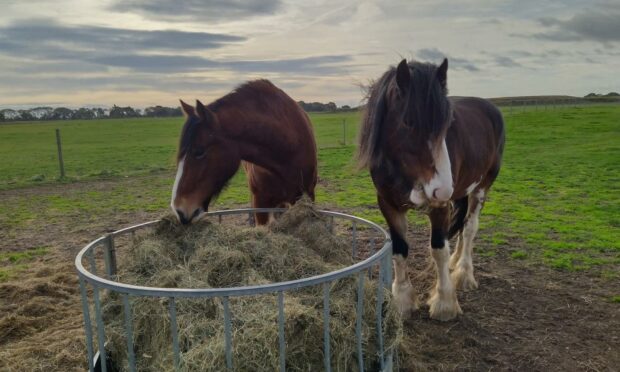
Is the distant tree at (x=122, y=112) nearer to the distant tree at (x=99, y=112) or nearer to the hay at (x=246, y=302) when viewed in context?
the distant tree at (x=99, y=112)

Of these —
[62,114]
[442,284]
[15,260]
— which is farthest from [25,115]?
[442,284]

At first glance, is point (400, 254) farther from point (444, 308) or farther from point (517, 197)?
point (517, 197)

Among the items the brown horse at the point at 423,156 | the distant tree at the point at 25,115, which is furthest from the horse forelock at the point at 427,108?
the distant tree at the point at 25,115

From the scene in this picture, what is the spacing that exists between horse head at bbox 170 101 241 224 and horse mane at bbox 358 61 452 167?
3.87 ft

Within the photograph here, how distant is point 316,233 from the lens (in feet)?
10.5

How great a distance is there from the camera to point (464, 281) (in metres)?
4.51

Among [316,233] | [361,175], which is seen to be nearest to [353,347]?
[316,233]

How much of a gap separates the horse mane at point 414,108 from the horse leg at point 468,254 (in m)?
2.01

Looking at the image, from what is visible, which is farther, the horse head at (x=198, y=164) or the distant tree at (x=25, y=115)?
the distant tree at (x=25, y=115)

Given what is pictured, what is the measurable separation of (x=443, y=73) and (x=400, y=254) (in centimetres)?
158

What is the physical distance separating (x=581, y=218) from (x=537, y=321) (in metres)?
4.20

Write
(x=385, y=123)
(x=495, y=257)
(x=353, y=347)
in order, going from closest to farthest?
(x=353, y=347) → (x=385, y=123) → (x=495, y=257)

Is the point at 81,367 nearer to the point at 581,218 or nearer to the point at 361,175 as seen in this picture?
the point at 581,218

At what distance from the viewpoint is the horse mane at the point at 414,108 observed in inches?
111
